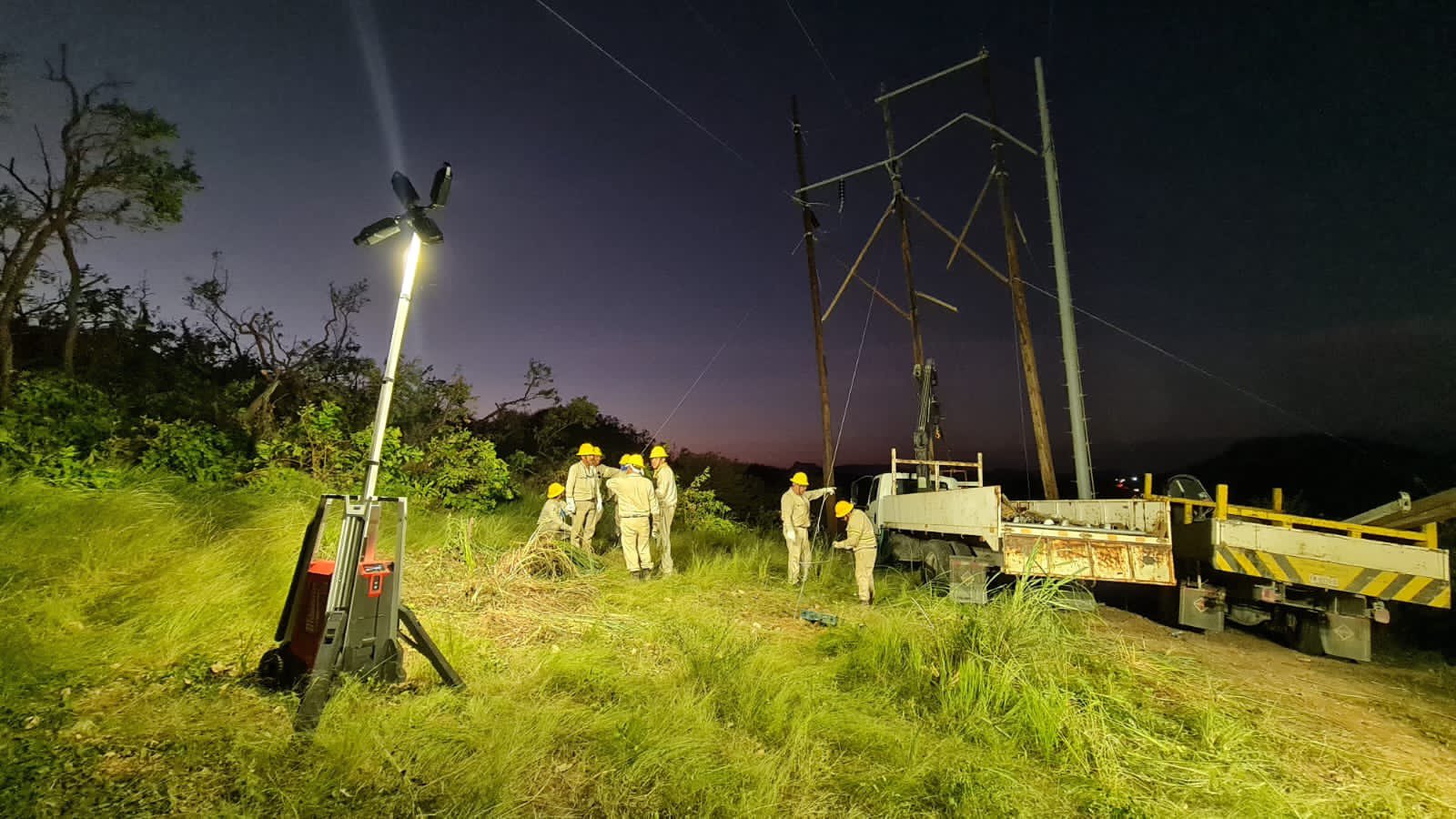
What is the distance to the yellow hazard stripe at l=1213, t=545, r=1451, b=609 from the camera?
18.7ft

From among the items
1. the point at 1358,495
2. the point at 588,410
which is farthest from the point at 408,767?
the point at 1358,495

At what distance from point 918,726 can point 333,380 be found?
1174cm

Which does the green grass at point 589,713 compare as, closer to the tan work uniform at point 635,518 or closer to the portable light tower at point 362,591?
the portable light tower at point 362,591

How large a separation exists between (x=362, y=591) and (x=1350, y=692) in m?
7.74

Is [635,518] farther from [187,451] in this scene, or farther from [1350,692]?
[1350,692]

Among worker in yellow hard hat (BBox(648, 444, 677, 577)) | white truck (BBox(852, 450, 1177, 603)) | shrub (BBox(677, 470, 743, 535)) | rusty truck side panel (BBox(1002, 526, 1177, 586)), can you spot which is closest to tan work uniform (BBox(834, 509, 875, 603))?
white truck (BBox(852, 450, 1177, 603))

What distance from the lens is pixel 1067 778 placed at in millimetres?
3332

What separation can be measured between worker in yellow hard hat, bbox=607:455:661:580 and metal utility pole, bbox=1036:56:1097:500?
7184mm

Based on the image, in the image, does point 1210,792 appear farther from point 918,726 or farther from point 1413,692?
point 1413,692

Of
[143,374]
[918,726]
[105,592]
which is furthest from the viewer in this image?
[143,374]

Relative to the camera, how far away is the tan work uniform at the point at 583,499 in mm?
8812

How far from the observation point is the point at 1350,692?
5.27 meters

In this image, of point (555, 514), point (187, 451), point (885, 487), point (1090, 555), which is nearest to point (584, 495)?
point (555, 514)

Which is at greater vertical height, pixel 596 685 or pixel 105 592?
pixel 105 592
